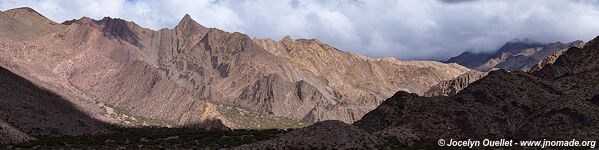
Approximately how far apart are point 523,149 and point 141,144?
43702 millimetres

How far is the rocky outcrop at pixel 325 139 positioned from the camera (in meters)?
71.8

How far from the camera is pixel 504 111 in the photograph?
341 feet

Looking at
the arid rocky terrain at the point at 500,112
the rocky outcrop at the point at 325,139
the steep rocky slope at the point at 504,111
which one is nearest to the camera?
→ the rocky outcrop at the point at 325,139

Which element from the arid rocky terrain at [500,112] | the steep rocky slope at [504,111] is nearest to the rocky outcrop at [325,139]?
the arid rocky terrain at [500,112]

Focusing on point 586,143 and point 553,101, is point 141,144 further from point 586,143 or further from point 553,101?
point 553,101

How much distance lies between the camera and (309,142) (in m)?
72.5

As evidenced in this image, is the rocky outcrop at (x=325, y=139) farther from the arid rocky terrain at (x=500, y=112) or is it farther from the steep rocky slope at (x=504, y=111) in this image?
the steep rocky slope at (x=504, y=111)

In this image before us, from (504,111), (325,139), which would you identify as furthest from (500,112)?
(325,139)

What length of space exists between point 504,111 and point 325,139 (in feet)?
139

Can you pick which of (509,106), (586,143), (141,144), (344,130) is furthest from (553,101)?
(141,144)

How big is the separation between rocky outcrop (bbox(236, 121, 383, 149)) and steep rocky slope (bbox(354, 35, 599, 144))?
5885 millimetres

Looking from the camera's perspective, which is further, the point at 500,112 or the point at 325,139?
the point at 500,112

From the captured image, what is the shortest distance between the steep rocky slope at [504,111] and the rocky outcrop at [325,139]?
588 cm

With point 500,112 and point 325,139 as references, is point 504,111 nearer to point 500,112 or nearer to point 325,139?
point 500,112
